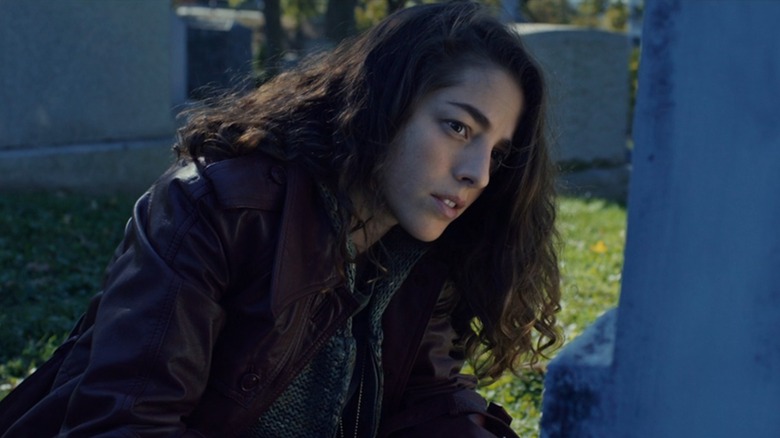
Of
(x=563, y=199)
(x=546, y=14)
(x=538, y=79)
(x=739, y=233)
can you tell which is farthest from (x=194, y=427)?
(x=546, y=14)

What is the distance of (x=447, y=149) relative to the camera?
2.30 meters

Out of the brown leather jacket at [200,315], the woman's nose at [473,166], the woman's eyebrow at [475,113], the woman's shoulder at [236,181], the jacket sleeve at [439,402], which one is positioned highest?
the woman's eyebrow at [475,113]

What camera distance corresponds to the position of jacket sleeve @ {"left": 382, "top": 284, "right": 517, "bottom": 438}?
2672 millimetres

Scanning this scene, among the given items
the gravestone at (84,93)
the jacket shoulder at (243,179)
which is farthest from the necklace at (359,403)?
the gravestone at (84,93)

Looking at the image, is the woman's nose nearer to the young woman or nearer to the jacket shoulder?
the young woman

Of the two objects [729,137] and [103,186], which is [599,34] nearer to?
[103,186]

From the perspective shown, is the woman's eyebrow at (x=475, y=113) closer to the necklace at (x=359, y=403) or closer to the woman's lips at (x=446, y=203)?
the woman's lips at (x=446, y=203)

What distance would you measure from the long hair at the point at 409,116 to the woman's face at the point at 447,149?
2 cm

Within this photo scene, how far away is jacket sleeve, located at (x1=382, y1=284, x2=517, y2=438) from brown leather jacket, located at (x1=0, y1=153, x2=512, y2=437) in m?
0.41

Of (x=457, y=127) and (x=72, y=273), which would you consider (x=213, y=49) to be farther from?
(x=457, y=127)

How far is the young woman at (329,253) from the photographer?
213 cm

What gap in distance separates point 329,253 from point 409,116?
32cm

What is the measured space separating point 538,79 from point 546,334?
64 centimetres

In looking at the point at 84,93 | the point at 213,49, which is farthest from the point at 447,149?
the point at 213,49
